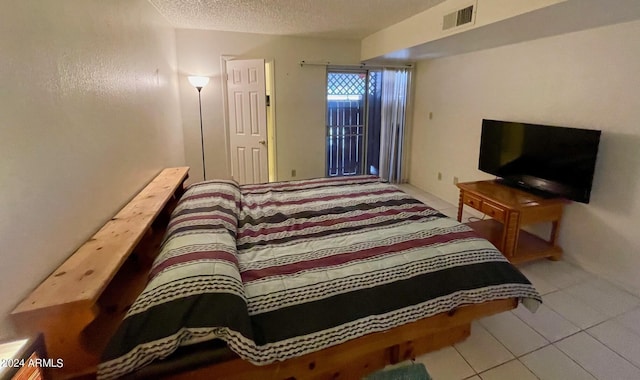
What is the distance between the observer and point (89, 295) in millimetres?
1071

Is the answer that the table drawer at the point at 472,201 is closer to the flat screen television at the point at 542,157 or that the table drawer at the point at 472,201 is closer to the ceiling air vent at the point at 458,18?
the flat screen television at the point at 542,157

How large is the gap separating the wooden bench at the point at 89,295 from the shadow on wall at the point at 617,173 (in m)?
3.34

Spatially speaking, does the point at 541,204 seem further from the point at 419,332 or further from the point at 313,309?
the point at 313,309

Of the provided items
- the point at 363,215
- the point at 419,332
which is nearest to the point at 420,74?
the point at 363,215

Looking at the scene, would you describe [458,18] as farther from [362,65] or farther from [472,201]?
[362,65]

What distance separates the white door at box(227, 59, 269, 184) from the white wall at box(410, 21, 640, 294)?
8.81 ft

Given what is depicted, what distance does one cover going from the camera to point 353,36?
14.3 feet

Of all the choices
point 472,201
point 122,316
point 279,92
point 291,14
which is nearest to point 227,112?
point 279,92

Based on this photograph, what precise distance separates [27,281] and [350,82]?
4.63m

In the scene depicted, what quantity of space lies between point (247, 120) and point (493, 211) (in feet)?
10.5

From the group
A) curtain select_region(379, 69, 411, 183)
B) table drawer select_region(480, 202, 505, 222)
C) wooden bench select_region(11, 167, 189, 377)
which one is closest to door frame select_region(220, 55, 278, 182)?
curtain select_region(379, 69, 411, 183)

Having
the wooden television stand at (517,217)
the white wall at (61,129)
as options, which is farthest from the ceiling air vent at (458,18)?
the white wall at (61,129)

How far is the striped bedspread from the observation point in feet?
3.93

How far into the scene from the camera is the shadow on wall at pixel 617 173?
91.5 inches
